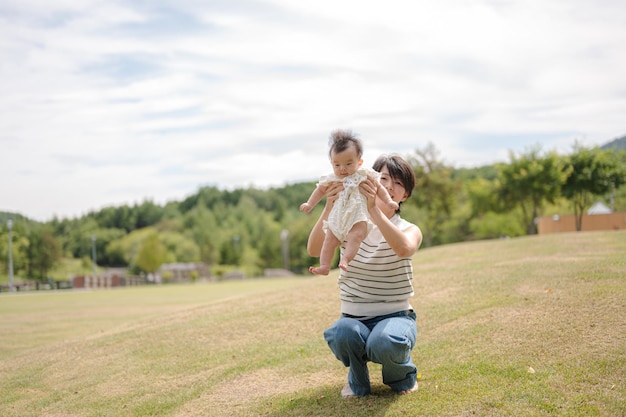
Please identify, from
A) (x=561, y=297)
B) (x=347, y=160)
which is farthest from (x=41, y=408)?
(x=561, y=297)

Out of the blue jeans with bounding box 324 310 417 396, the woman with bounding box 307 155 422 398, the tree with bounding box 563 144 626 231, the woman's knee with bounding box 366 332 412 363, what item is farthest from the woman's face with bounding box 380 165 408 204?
the tree with bounding box 563 144 626 231

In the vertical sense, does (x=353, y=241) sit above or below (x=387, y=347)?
above

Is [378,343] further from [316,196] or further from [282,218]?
[282,218]

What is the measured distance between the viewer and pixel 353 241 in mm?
5266

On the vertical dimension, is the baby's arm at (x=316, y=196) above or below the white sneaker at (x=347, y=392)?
above

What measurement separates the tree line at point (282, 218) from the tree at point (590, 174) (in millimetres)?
64

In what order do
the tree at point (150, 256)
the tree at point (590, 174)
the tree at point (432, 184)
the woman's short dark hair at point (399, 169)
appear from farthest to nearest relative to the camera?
the tree at point (150, 256) → the tree at point (432, 184) → the tree at point (590, 174) → the woman's short dark hair at point (399, 169)

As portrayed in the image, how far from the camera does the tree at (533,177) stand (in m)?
41.1

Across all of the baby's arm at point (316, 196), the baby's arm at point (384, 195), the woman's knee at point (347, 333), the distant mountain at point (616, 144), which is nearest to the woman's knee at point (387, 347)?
the woman's knee at point (347, 333)

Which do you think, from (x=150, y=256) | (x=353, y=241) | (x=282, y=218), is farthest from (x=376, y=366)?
(x=282, y=218)

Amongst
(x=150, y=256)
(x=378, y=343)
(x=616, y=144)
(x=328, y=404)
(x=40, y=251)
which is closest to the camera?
(x=378, y=343)

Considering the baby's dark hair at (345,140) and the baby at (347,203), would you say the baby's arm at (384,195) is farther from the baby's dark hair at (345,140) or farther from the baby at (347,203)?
the baby's dark hair at (345,140)

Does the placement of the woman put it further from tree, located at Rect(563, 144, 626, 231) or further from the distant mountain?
the distant mountain

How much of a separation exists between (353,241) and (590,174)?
38768 mm
